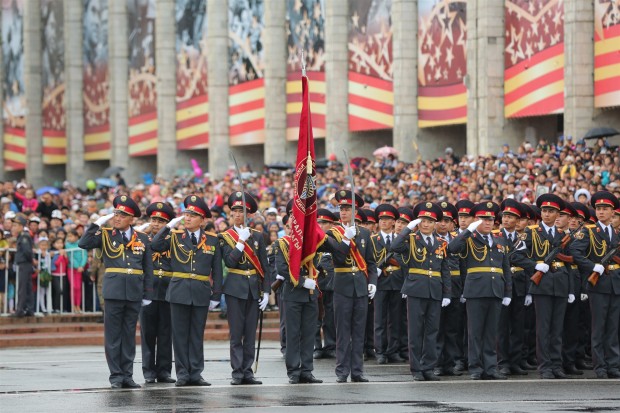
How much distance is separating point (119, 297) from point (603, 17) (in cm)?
1750

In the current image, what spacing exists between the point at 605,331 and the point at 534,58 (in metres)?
17.0

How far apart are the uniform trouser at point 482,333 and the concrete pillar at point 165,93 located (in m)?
34.2

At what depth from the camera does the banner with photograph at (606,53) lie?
2920 centimetres

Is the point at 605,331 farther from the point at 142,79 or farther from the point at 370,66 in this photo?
the point at 142,79

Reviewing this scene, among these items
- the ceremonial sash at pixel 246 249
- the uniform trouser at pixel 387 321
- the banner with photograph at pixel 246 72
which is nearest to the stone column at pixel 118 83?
the banner with photograph at pixel 246 72

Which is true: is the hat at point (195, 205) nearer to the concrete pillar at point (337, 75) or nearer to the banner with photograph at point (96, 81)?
the concrete pillar at point (337, 75)

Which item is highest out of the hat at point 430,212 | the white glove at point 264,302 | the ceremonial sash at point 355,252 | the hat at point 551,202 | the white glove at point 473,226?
the hat at point 551,202

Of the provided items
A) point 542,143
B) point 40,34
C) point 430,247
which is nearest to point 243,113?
point 40,34

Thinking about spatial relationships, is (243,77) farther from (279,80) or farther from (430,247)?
(430,247)

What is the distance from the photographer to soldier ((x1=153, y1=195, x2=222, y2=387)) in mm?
14531

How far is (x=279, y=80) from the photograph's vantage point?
142 feet

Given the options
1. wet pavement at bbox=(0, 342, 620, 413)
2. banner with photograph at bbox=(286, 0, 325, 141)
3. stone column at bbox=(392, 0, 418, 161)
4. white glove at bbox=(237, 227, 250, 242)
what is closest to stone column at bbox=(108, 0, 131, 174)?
banner with photograph at bbox=(286, 0, 325, 141)

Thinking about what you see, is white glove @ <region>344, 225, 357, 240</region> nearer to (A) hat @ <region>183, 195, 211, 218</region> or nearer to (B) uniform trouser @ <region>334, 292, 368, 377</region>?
(B) uniform trouser @ <region>334, 292, 368, 377</region>

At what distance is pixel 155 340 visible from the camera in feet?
49.3
